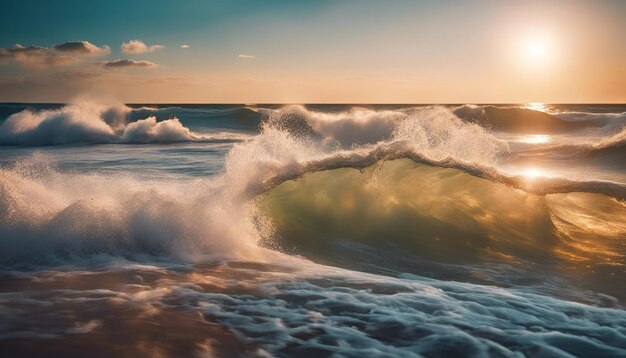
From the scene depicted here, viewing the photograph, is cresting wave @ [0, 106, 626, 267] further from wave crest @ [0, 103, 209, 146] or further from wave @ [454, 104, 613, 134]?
wave @ [454, 104, 613, 134]

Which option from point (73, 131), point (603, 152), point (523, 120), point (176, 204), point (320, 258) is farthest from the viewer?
point (523, 120)

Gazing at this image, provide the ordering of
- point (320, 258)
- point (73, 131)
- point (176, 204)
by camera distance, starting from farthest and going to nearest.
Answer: point (73, 131) < point (320, 258) < point (176, 204)

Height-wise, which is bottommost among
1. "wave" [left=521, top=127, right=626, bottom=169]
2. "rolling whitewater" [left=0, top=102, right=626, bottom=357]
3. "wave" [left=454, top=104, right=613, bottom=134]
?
"rolling whitewater" [left=0, top=102, right=626, bottom=357]

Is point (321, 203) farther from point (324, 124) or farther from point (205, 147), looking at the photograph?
point (324, 124)

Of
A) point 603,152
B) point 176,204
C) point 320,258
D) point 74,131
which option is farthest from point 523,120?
point 176,204

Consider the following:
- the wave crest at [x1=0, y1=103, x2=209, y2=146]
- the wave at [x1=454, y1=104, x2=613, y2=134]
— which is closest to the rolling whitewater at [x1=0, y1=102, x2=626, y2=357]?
the wave crest at [x1=0, y1=103, x2=209, y2=146]

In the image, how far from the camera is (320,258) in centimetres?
666

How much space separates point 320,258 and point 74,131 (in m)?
23.5

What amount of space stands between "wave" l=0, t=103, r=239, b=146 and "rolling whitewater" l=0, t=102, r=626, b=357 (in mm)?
15023

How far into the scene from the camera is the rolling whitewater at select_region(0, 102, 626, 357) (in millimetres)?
3605

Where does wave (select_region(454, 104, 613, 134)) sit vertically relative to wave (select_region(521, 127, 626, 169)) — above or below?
above

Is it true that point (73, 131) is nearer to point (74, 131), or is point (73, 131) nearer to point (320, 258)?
point (74, 131)

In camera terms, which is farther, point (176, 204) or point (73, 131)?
point (73, 131)

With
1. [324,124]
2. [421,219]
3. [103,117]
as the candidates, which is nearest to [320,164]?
[421,219]
